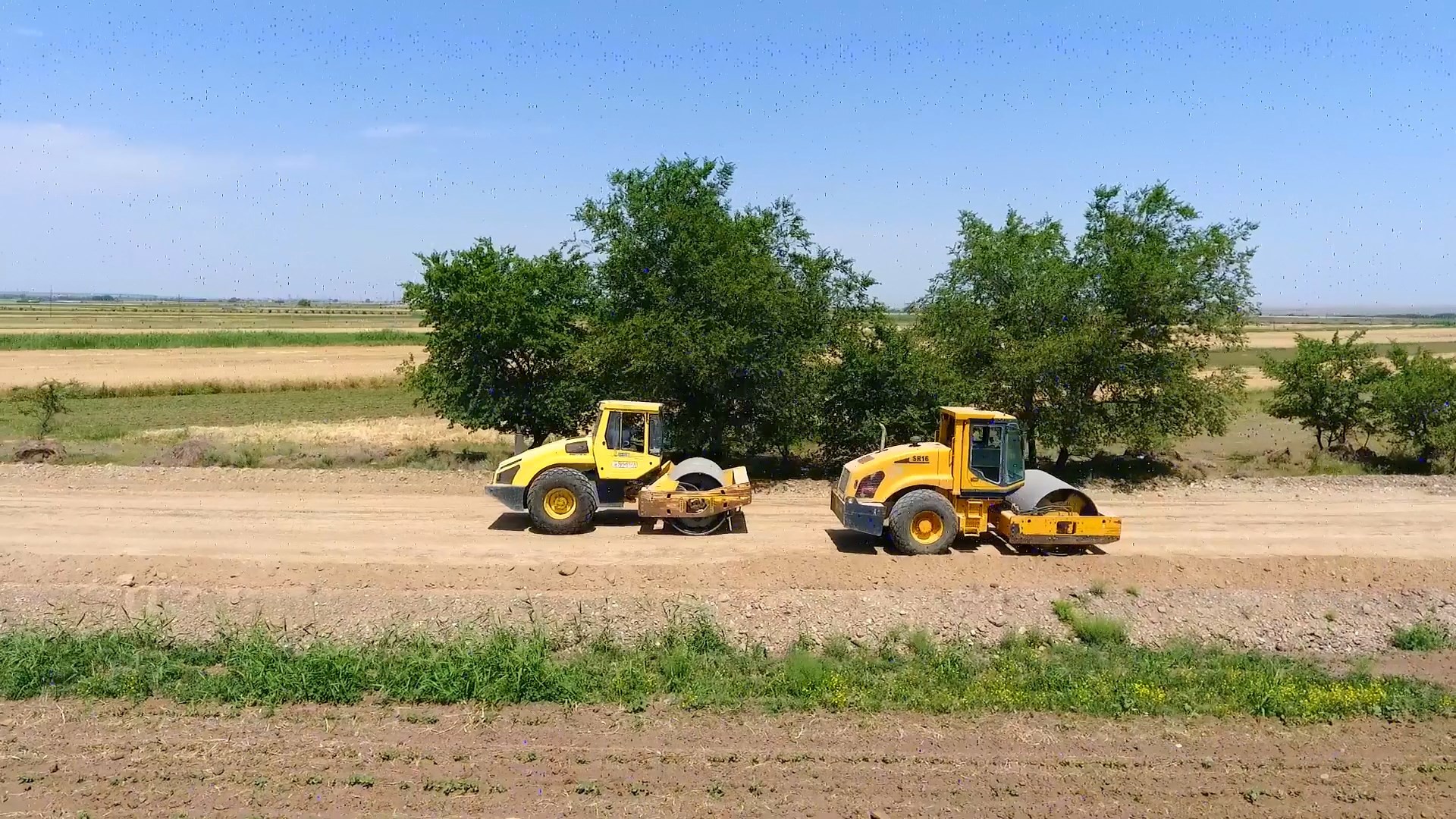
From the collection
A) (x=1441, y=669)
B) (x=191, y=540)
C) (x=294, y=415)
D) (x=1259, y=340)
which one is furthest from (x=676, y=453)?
(x=1259, y=340)

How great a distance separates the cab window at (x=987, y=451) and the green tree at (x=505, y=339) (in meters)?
9.22

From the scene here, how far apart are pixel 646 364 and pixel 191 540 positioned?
28.4 ft

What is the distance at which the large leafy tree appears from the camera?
20688mm

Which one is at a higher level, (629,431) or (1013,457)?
(629,431)

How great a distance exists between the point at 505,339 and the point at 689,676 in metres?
12.4

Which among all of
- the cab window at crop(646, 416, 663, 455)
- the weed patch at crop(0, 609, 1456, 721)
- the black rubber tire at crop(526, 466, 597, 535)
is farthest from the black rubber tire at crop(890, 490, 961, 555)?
the black rubber tire at crop(526, 466, 597, 535)

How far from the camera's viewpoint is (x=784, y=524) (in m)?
17.5

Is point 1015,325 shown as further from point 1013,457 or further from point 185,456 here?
point 185,456

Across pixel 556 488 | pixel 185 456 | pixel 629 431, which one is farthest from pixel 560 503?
pixel 185 456

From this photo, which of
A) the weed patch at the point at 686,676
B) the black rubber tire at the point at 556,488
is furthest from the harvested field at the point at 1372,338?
the weed patch at the point at 686,676

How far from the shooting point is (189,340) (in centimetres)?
7700

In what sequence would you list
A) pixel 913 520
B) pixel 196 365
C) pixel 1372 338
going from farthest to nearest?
pixel 1372 338
pixel 196 365
pixel 913 520

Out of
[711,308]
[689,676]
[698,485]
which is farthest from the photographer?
[711,308]

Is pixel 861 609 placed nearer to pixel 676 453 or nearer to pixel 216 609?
pixel 216 609
